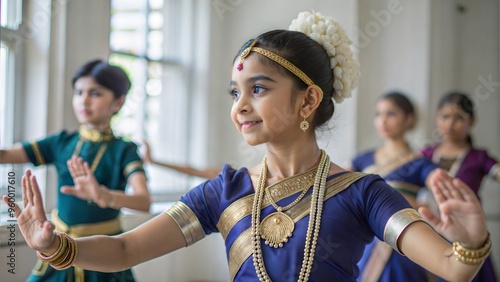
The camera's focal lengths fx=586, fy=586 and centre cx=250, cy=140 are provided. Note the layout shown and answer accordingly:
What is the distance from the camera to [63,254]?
1.19 m

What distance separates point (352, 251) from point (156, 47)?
2.51 meters

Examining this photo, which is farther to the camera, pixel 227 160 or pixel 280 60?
pixel 227 160

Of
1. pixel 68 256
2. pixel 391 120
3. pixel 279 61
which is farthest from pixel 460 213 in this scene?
pixel 391 120

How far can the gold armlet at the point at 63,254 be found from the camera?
118 centimetres

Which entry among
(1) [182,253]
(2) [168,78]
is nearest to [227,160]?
(2) [168,78]

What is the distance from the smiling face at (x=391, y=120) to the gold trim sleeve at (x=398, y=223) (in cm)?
209

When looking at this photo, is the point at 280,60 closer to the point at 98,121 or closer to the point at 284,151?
the point at 284,151

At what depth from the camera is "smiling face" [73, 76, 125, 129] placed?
228cm

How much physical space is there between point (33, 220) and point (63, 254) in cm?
10

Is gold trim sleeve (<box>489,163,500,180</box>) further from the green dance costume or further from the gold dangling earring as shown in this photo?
the gold dangling earring

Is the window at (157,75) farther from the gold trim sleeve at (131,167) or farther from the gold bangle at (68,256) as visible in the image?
the gold bangle at (68,256)

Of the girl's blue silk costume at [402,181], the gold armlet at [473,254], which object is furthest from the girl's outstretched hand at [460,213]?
the girl's blue silk costume at [402,181]

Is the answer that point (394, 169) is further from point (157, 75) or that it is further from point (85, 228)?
point (85, 228)

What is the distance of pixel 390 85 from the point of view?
411 centimetres
